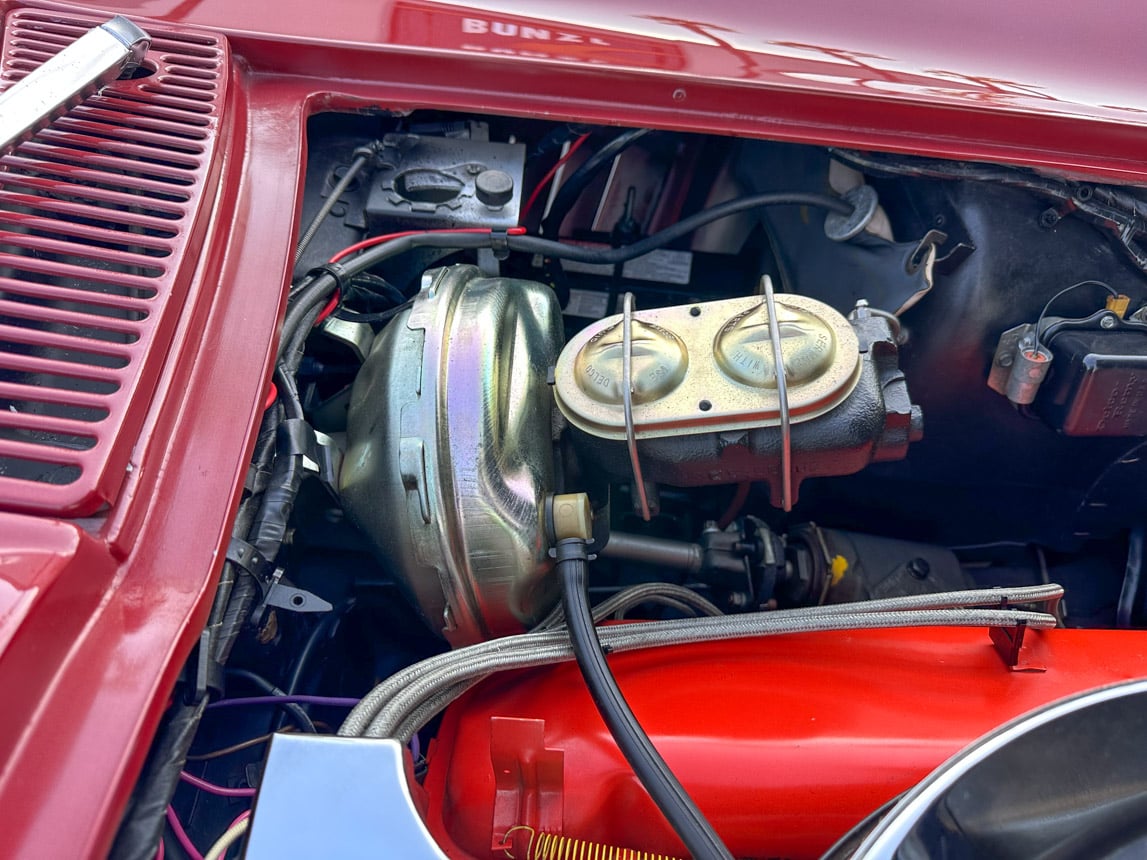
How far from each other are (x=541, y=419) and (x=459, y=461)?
120 mm

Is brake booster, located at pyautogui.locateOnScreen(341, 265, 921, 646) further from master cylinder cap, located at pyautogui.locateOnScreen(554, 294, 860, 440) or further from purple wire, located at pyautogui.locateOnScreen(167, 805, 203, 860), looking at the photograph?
purple wire, located at pyautogui.locateOnScreen(167, 805, 203, 860)

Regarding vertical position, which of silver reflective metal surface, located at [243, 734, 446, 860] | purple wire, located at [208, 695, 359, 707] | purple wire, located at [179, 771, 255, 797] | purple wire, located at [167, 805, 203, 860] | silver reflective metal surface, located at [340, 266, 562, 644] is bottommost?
purple wire, located at [179, 771, 255, 797]

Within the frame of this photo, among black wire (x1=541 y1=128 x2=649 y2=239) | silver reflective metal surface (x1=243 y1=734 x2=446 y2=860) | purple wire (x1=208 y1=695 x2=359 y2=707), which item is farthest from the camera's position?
black wire (x1=541 y1=128 x2=649 y2=239)

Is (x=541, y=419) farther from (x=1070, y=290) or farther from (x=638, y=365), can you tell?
(x=1070, y=290)

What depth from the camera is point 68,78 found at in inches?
28.7

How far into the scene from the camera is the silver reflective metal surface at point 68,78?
67cm

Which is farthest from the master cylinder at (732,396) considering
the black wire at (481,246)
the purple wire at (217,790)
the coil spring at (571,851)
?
the purple wire at (217,790)

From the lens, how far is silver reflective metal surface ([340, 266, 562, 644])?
0.75 metres

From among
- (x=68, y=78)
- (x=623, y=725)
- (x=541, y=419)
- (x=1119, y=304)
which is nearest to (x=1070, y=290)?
(x=1119, y=304)

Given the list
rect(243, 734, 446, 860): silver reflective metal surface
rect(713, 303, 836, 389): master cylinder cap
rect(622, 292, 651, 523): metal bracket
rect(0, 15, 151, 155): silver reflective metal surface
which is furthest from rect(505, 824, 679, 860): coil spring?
rect(0, 15, 151, 155): silver reflective metal surface

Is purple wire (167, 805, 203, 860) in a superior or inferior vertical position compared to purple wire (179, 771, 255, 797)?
superior

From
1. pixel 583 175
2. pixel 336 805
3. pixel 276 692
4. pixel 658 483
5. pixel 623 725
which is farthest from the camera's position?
pixel 583 175

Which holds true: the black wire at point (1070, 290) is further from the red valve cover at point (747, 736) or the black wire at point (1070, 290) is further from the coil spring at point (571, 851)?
the coil spring at point (571, 851)

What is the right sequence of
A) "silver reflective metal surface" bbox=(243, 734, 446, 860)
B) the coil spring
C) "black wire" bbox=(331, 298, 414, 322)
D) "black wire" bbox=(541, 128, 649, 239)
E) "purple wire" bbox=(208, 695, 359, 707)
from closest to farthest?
"silver reflective metal surface" bbox=(243, 734, 446, 860)
the coil spring
"purple wire" bbox=(208, 695, 359, 707)
"black wire" bbox=(331, 298, 414, 322)
"black wire" bbox=(541, 128, 649, 239)
